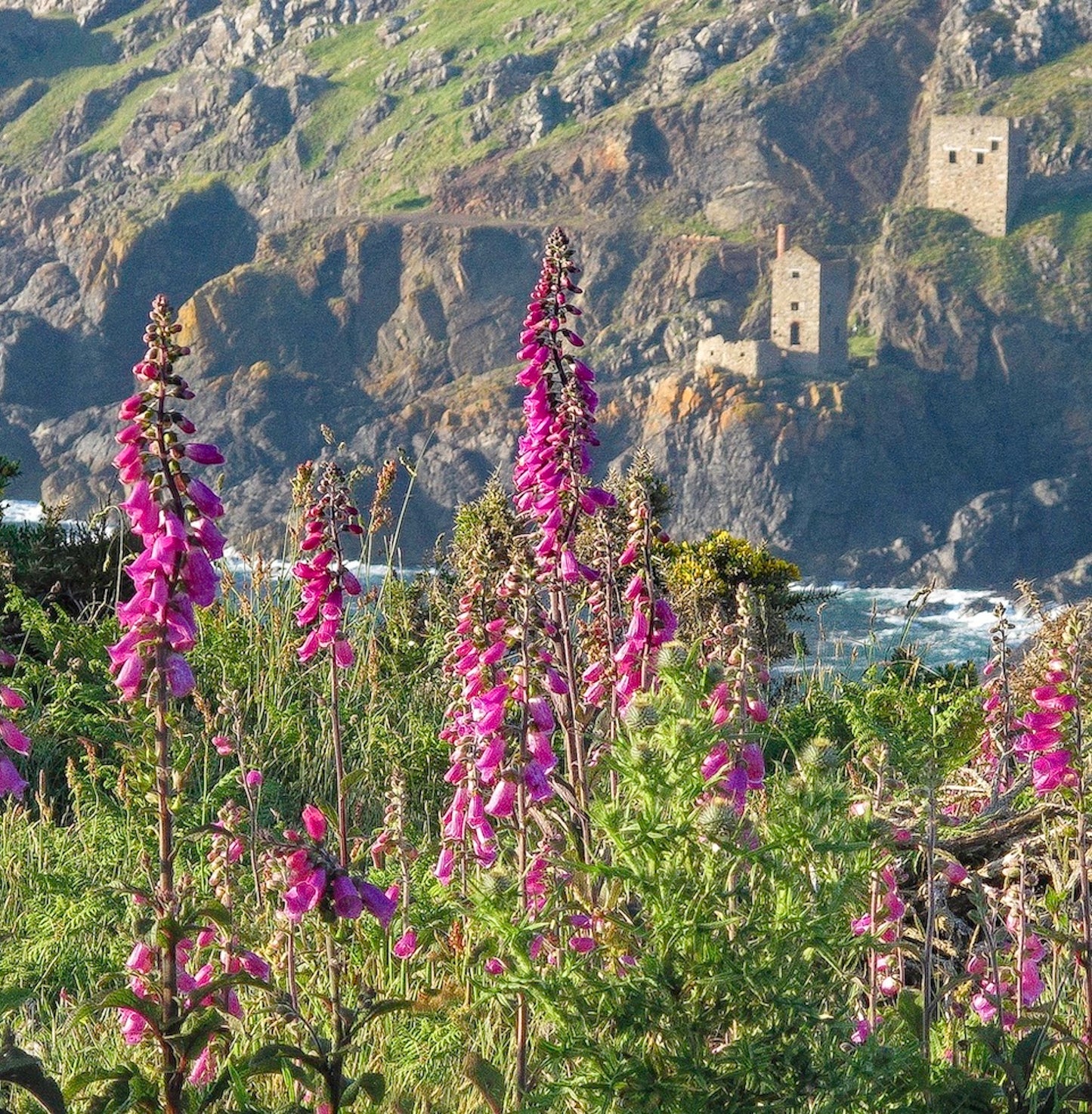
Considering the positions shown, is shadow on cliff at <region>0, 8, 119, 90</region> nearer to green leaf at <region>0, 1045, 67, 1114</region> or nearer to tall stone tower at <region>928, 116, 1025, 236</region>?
tall stone tower at <region>928, 116, 1025, 236</region>

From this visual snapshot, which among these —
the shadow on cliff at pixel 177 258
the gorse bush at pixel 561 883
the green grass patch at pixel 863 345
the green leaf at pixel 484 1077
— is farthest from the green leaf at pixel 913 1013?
the shadow on cliff at pixel 177 258

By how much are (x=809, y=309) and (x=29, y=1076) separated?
353 feet

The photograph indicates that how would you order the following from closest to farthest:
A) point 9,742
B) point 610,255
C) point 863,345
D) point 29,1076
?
point 29,1076
point 9,742
point 863,345
point 610,255

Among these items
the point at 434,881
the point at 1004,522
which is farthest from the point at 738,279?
the point at 434,881

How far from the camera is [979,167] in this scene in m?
118

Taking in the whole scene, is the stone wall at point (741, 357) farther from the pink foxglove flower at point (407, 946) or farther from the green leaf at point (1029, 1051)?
the green leaf at point (1029, 1051)

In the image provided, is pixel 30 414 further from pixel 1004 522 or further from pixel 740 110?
pixel 1004 522

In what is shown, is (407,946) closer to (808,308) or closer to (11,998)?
(11,998)

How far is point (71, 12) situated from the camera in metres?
176

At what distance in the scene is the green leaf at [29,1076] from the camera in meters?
2.16

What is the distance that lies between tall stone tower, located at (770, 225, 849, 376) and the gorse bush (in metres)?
104

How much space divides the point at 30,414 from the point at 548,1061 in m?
145

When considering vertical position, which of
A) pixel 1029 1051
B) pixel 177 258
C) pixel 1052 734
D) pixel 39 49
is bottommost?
pixel 1029 1051

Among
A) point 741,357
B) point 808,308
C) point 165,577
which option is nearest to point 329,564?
point 165,577
